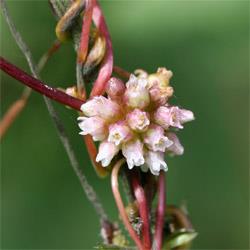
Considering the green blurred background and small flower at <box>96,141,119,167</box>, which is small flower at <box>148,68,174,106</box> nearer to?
small flower at <box>96,141,119,167</box>

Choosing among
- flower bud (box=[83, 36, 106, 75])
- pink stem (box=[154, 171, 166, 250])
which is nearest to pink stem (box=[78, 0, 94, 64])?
flower bud (box=[83, 36, 106, 75])

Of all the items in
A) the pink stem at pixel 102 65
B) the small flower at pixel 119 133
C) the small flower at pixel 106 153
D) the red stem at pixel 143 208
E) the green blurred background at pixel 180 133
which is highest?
the green blurred background at pixel 180 133

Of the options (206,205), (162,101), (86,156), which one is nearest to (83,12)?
(162,101)

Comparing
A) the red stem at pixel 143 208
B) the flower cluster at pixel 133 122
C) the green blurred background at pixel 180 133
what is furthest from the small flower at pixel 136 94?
the green blurred background at pixel 180 133

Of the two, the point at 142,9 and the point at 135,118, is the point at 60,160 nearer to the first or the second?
the point at 142,9

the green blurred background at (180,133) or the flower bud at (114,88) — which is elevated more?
the green blurred background at (180,133)

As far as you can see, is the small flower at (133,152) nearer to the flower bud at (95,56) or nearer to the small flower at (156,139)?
the small flower at (156,139)

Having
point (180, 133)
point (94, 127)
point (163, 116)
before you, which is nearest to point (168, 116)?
point (163, 116)
